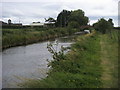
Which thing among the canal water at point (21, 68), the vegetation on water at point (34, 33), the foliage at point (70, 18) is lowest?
the canal water at point (21, 68)

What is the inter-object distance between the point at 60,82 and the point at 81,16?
7453 centimetres

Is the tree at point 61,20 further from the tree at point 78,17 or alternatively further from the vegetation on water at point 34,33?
the tree at point 78,17

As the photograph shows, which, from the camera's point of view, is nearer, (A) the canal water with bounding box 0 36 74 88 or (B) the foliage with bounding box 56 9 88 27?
(A) the canal water with bounding box 0 36 74 88

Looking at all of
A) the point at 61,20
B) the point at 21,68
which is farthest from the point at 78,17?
the point at 21,68

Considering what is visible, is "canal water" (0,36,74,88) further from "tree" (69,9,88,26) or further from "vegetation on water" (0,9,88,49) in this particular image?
"tree" (69,9,88,26)

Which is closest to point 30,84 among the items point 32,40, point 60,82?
point 60,82

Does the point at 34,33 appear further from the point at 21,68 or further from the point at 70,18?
the point at 70,18

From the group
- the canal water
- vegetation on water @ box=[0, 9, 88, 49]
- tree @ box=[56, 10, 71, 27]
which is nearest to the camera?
the canal water

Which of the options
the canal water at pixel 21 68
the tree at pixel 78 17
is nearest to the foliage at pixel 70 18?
the tree at pixel 78 17

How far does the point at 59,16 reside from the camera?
3108 inches

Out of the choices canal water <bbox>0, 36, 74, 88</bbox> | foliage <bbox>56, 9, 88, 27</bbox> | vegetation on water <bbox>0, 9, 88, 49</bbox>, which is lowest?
canal water <bbox>0, 36, 74, 88</bbox>

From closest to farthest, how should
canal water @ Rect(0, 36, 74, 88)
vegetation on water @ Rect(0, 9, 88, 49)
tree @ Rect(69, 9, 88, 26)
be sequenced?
canal water @ Rect(0, 36, 74, 88) < vegetation on water @ Rect(0, 9, 88, 49) < tree @ Rect(69, 9, 88, 26)

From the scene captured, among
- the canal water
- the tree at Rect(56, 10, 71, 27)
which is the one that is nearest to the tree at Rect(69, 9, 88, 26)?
the tree at Rect(56, 10, 71, 27)

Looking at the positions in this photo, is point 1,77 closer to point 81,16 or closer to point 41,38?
point 41,38
